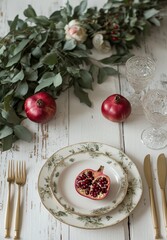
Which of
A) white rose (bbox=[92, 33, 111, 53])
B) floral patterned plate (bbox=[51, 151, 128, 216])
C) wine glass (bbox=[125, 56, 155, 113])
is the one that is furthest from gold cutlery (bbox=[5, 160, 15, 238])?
white rose (bbox=[92, 33, 111, 53])

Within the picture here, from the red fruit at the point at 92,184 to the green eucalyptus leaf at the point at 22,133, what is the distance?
0.23 m

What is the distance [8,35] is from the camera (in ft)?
4.39

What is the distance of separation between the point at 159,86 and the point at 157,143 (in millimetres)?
241

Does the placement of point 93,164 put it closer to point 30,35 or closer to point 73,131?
point 73,131

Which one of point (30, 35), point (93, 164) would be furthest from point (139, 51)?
point (93, 164)

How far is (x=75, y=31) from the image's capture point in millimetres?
1328

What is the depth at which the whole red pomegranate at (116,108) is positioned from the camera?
46.2 inches

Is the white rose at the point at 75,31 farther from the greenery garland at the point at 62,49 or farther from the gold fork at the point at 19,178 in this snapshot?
the gold fork at the point at 19,178

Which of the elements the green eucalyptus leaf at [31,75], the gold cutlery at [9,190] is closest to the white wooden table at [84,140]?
the gold cutlery at [9,190]

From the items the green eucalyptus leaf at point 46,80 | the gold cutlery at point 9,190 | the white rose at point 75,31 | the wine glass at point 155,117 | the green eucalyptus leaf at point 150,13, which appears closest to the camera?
the gold cutlery at point 9,190

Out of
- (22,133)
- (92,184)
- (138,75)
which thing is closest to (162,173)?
(92,184)

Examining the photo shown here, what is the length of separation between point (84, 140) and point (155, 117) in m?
0.23

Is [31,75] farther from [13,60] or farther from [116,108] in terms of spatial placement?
[116,108]

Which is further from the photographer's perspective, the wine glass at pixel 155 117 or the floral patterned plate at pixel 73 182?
the wine glass at pixel 155 117
